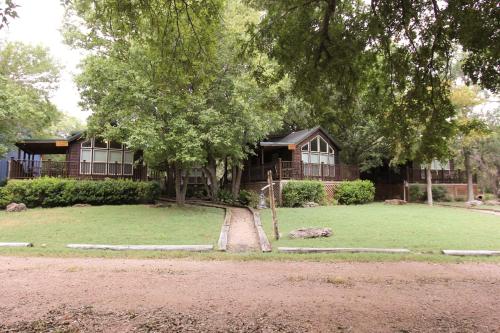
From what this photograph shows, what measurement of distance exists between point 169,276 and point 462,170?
3172 centimetres

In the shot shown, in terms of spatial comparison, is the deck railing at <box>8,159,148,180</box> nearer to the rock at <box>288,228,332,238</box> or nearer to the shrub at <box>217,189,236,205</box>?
the shrub at <box>217,189,236,205</box>

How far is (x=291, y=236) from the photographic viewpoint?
35.3 feet

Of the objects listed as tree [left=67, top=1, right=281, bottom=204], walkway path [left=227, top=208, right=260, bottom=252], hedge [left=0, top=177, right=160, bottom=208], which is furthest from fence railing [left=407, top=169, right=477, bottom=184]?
hedge [left=0, top=177, right=160, bottom=208]

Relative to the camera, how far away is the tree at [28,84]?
66.2 ft

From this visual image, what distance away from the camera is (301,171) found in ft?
75.8

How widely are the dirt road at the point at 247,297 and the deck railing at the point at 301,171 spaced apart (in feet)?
49.2

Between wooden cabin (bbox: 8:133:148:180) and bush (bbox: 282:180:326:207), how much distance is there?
354 inches

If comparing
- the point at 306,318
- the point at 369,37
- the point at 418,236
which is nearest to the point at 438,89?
the point at 369,37

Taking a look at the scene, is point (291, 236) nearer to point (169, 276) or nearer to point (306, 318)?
point (169, 276)

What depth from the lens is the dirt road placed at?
13.4 feet

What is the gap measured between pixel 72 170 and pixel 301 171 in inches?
574

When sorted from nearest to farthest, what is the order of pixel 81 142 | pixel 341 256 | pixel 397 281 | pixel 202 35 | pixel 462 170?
1. pixel 397 281
2. pixel 202 35
3. pixel 341 256
4. pixel 81 142
5. pixel 462 170

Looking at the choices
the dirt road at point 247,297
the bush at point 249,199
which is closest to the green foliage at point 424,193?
the bush at point 249,199

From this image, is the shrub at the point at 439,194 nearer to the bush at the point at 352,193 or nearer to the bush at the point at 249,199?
the bush at the point at 352,193
